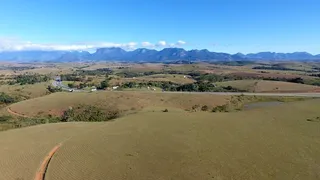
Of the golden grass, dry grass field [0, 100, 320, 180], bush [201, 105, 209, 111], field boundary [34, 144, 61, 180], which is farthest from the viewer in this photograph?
bush [201, 105, 209, 111]

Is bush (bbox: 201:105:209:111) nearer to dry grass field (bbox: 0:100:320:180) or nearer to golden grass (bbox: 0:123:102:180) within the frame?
dry grass field (bbox: 0:100:320:180)

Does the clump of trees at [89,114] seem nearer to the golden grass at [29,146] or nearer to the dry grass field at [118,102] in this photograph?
the dry grass field at [118,102]

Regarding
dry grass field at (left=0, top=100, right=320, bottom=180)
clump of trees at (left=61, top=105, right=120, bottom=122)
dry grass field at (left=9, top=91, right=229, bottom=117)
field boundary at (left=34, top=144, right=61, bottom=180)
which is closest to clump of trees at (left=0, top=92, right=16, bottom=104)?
dry grass field at (left=9, top=91, right=229, bottom=117)

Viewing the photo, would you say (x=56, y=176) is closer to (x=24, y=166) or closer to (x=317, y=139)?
(x=24, y=166)

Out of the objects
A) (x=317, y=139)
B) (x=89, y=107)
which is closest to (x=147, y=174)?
Answer: (x=317, y=139)

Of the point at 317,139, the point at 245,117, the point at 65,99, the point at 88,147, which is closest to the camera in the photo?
the point at 88,147

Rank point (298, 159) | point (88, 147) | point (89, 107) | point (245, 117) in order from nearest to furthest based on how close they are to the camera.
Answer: point (298, 159), point (88, 147), point (245, 117), point (89, 107)
